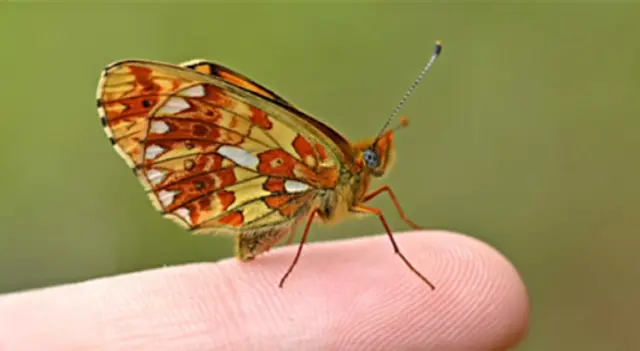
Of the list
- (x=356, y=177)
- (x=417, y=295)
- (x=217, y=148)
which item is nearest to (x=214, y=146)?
(x=217, y=148)

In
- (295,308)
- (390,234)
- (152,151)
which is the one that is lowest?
(295,308)

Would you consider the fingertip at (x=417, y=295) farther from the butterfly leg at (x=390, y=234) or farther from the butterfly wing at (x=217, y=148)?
the butterfly wing at (x=217, y=148)

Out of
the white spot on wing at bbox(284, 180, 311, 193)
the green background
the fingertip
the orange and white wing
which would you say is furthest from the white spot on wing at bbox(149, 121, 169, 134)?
the green background

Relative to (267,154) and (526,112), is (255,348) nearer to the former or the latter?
(267,154)

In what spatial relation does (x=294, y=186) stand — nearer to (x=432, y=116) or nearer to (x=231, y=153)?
(x=231, y=153)

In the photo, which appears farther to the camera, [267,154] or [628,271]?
[628,271]

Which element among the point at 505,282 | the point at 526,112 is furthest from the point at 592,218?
the point at 505,282

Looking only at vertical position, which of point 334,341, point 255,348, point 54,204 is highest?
point 334,341
